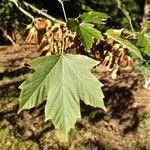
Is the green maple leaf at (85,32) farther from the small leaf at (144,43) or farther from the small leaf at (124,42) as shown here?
the small leaf at (144,43)

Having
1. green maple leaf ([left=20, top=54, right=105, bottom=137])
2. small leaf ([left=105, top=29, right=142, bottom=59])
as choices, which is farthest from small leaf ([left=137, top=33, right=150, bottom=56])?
green maple leaf ([left=20, top=54, right=105, bottom=137])

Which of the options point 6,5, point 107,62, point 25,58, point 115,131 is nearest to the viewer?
point 107,62

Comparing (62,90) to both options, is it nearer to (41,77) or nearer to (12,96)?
(41,77)

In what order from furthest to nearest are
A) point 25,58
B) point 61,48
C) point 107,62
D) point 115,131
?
point 25,58 < point 115,131 < point 107,62 < point 61,48

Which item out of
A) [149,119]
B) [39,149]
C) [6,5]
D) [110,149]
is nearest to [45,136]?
[39,149]

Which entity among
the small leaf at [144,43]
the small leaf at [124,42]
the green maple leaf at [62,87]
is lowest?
the green maple leaf at [62,87]

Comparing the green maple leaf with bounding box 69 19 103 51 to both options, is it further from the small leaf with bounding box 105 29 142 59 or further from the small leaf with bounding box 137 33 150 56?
the small leaf with bounding box 137 33 150 56

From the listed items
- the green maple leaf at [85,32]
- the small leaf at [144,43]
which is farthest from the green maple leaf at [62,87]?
the small leaf at [144,43]
